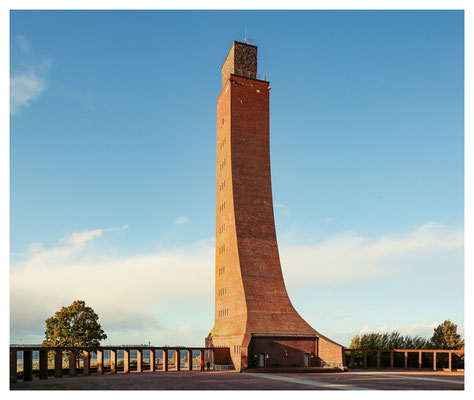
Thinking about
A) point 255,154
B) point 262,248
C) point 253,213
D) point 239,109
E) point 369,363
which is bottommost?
point 369,363

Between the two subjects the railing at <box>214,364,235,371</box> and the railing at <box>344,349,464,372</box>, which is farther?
the railing at <box>344,349,464,372</box>

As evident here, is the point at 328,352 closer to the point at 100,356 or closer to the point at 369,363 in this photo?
the point at 369,363

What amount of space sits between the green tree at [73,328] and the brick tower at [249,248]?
34.9 feet

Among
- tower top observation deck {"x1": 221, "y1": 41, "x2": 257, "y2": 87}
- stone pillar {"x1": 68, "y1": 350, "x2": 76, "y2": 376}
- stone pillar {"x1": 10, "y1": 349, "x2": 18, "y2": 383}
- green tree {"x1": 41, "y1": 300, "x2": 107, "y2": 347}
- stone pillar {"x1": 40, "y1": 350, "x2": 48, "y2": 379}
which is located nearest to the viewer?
stone pillar {"x1": 10, "y1": 349, "x2": 18, "y2": 383}

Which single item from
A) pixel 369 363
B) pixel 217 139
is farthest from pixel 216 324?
pixel 217 139

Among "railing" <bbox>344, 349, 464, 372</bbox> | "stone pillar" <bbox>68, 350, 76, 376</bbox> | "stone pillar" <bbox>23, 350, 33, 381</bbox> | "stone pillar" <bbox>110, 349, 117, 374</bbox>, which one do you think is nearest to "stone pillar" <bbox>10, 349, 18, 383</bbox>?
"stone pillar" <bbox>23, 350, 33, 381</bbox>

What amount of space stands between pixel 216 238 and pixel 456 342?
24.0m

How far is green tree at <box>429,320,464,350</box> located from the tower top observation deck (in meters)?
29.7

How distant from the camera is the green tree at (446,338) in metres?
44.6

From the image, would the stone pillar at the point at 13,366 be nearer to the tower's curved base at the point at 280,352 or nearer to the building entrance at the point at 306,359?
the tower's curved base at the point at 280,352

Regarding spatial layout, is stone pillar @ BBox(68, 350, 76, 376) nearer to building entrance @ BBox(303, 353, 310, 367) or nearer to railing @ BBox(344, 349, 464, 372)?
building entrance @ BBox(303, 353, 310, 367)

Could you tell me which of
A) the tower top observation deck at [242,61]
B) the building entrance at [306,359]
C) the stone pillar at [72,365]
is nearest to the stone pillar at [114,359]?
the stone pillar at [72,365]

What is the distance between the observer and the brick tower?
37688 mm

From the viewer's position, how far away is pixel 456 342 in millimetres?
44656
